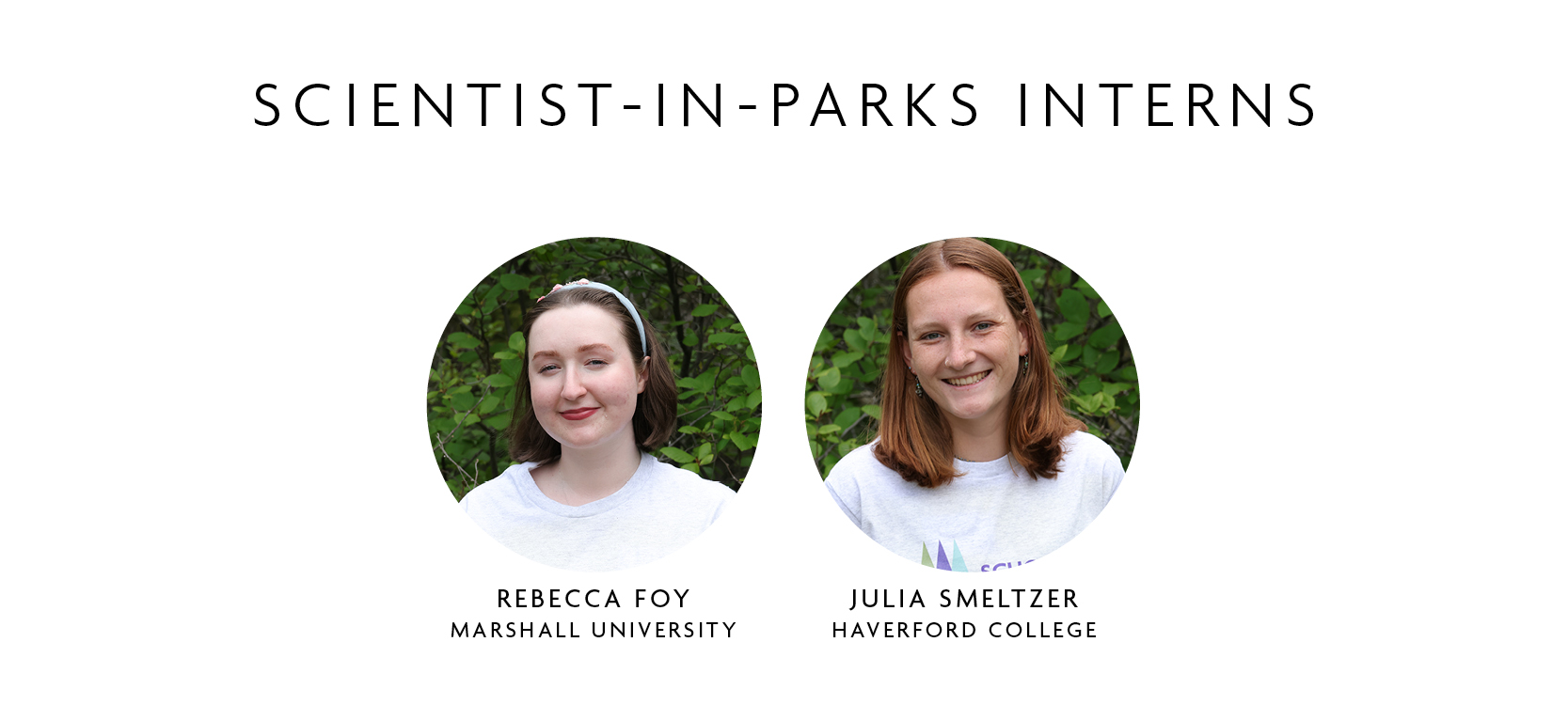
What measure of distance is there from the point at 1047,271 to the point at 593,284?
158 centimetres

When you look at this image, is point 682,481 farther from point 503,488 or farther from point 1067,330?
point 1067,330

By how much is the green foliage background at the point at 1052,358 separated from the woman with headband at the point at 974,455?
0.60 ft

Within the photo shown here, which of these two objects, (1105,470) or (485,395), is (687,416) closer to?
(485,395)

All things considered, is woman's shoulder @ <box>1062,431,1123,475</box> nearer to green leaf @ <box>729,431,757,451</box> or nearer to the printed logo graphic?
the printed logo graphic

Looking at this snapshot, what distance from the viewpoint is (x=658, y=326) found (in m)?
3.54

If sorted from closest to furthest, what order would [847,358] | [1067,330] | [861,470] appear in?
[861,470]
[847,358]
[1067,330]

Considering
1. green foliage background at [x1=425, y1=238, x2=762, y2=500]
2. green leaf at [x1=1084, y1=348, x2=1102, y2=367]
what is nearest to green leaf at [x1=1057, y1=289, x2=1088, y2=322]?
green leaf at [x1=1084, y1=348, x2=1102, y2=367]

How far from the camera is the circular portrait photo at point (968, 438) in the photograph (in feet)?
10.2

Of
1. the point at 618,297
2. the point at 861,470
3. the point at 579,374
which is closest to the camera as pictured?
the point at 579,374

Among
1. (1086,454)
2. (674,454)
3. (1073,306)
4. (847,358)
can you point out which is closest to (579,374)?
(674,454)

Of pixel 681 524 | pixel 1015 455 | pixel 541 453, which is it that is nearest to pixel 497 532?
pixel 541 453

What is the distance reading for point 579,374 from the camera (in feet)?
10.1

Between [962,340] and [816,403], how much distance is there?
20.9 inches

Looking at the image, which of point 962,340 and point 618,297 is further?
point 618,297
